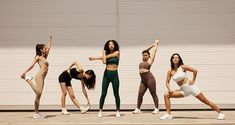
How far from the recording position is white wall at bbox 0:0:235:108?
8500 mm

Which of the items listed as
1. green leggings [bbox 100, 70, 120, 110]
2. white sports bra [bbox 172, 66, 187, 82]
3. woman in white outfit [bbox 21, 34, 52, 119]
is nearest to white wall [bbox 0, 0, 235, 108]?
green leggings [bbox 100, 70, 120, 110]

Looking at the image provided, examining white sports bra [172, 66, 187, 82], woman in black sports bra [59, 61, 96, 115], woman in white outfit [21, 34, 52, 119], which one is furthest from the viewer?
woman in black sports bra [59, 61, 96, 115]

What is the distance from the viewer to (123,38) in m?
8.56

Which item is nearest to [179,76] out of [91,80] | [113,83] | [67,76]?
[113,83]

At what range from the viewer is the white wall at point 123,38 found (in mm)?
8500

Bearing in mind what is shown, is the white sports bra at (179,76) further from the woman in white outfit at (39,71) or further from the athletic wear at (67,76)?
the woman in white outfit at (39,71)

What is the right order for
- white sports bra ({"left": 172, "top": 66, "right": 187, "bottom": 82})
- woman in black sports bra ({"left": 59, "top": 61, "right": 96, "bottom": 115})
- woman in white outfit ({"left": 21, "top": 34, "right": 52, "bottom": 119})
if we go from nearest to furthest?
white sports bra ({"left": 172, "top": 66, "right": 187, "bottom": 82}), woman in white outfit ({"left": 21, "top": 34, "right": 52, "bottom": 119}), woman in black sports bra ({"left": 59, "top": 61, "right": 96, "bottom": 115})

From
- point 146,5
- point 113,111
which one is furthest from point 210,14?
point 113,111

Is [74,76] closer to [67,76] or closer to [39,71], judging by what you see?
[67,76]

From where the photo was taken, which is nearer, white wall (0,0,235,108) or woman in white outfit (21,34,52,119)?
woman in white outfit (21,34,52,119)

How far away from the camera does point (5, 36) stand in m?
8.62

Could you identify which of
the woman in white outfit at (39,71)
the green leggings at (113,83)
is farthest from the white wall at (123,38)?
the woman in white outfit at (39,71)

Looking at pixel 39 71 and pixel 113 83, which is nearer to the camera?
pixel 39 71

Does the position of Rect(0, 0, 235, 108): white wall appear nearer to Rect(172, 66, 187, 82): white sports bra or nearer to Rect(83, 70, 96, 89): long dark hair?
Rect(83, 70, 96, 89): long dark hair
